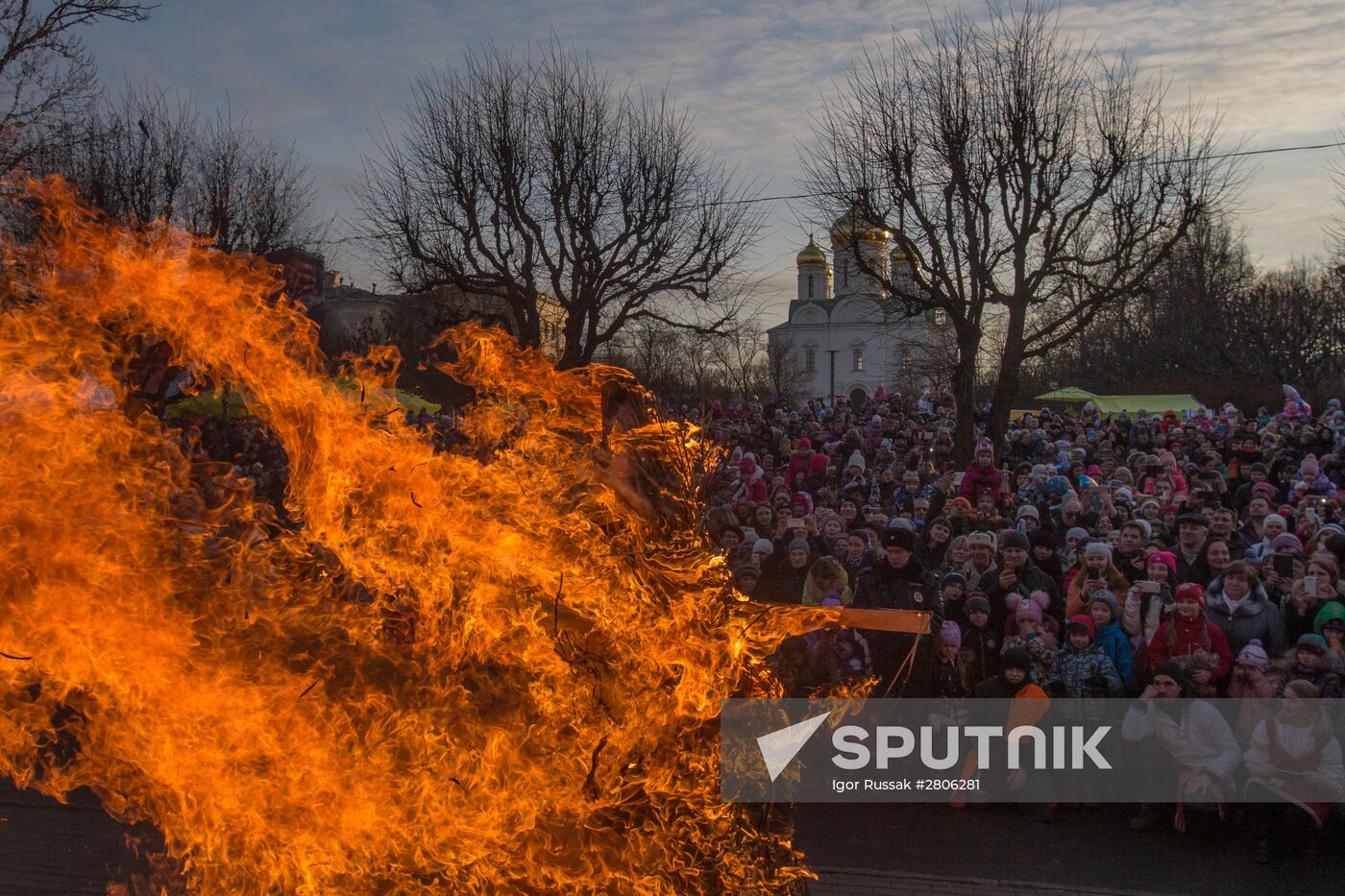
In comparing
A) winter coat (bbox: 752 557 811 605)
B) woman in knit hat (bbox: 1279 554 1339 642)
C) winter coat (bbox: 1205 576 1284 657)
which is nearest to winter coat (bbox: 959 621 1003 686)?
winter coat (bbox: 1205 576 1284 657)

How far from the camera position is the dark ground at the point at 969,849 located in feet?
18.9

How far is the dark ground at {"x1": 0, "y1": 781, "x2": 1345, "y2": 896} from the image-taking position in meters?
5.77

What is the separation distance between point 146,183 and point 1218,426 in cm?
1926

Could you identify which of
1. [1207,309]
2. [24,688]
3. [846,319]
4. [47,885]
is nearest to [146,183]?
[47,885]

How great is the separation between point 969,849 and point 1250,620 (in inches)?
92.7

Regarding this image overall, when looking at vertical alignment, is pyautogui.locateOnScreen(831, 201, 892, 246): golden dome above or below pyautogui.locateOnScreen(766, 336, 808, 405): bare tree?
above

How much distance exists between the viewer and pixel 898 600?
7.77 m

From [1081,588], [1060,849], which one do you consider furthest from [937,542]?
[1060,849]

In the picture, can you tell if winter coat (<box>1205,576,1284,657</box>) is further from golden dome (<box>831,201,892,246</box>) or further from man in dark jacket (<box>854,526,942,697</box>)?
golden dome (<box>831,201,892,246</box>)

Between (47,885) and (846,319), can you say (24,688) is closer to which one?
(47,885)

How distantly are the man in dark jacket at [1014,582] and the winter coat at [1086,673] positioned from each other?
522 mm

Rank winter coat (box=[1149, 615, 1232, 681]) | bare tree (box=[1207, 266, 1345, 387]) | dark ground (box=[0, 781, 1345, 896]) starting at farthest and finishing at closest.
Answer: bare tree (box=[1207, 266, 1345, 387]) < winter coat (box=[1149, 615, 1232, 681]) < dark ground (box=[0, 781, 1345, 896])

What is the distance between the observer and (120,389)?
418 cm

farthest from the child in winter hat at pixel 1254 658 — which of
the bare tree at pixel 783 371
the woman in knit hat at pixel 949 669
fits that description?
the bare tree at pixel 783 371
